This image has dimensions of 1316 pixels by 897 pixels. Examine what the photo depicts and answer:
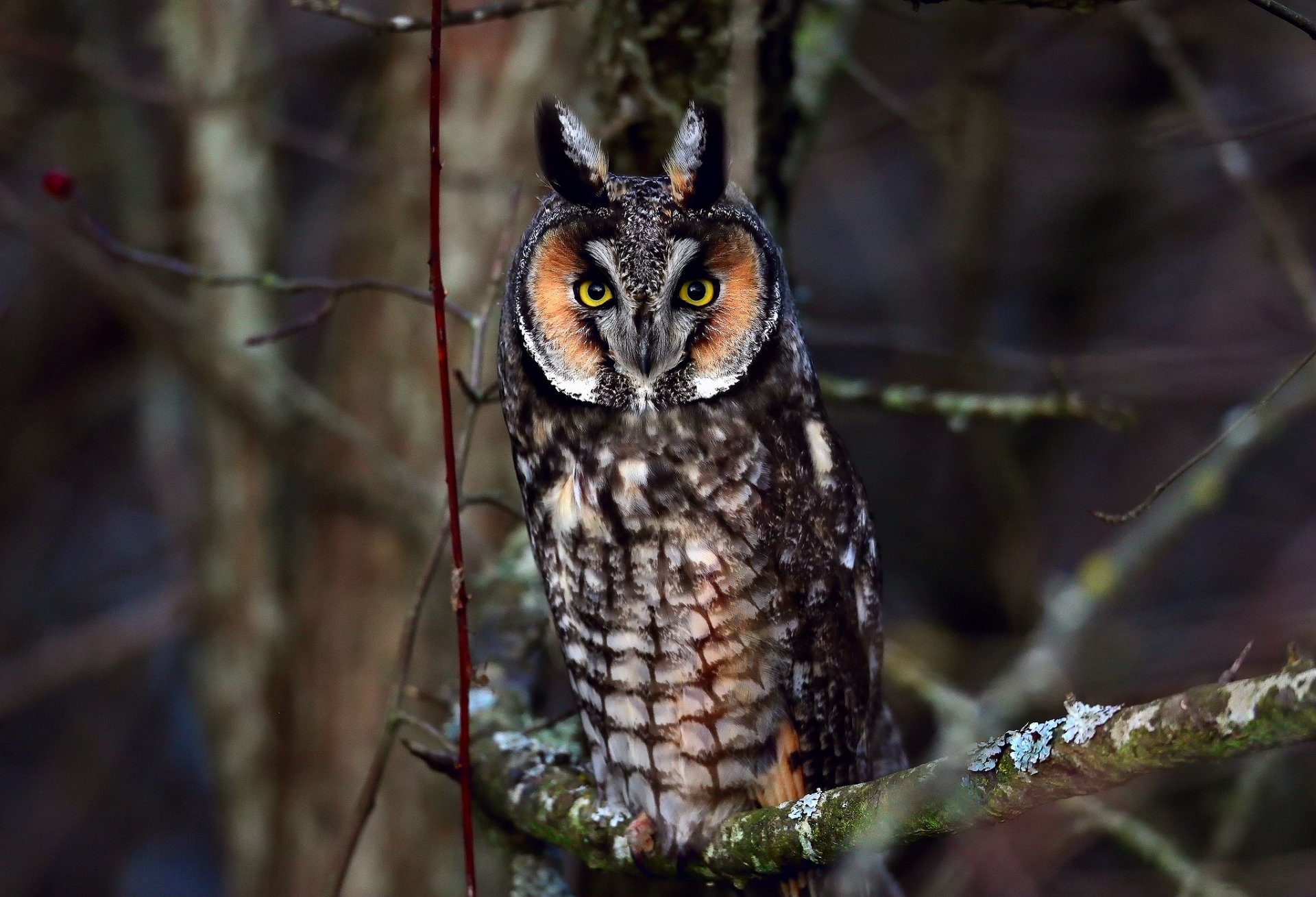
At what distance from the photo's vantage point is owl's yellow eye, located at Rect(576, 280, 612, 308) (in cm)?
225

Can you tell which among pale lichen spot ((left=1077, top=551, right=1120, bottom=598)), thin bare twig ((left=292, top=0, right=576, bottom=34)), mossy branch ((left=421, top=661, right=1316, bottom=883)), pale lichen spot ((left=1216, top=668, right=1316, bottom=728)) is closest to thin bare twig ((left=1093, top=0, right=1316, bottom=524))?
pale lichen spot ((left=1077, top=551, right=1120, bottom=598))

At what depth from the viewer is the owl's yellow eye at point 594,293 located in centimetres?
225

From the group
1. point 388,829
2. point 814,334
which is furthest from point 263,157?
point 388,829

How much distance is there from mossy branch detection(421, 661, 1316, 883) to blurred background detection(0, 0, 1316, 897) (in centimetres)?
75

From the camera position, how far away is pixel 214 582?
4.49m

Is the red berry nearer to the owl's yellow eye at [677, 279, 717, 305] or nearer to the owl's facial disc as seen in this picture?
the owl's facial disc

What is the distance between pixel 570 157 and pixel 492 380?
5.81ft

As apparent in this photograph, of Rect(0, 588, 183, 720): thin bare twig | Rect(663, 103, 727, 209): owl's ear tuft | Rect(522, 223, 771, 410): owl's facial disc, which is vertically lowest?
Rect(522, 223, 771, 410): owl's facial disc

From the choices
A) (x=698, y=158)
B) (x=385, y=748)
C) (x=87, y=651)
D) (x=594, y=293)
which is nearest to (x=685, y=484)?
(x=594, y=293)

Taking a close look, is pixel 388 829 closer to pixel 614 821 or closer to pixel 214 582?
pixel 214 582

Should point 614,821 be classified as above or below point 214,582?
below

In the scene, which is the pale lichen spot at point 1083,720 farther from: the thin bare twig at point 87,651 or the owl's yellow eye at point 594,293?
the thin bare twig at point 87,651

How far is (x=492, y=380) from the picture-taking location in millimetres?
3945

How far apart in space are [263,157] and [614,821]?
117 inches
